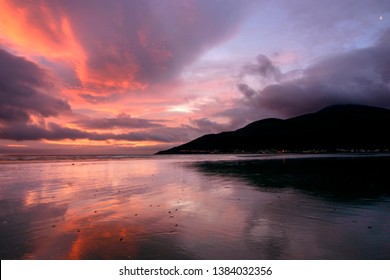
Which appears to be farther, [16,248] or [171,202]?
[171,202]

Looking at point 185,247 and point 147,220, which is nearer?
point 185,247

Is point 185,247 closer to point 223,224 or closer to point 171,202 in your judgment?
point 223,224

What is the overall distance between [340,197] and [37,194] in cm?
2301

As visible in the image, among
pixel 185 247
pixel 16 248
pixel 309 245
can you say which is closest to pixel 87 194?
pixel 16 248

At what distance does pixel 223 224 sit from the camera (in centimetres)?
1266

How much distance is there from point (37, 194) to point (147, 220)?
13564 millimetres

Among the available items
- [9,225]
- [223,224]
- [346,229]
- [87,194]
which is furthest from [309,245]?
[87,194]

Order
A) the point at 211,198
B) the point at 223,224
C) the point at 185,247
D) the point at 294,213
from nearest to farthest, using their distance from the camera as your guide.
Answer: the point at 185,247, the point at 223,224, the point at 294,213, the point at 211,198

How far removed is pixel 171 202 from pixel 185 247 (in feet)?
28.2

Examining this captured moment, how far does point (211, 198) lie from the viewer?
19.6m

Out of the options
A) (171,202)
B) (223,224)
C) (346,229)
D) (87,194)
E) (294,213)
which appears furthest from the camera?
(87,194)
